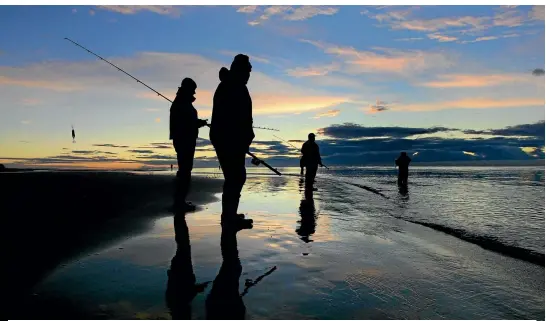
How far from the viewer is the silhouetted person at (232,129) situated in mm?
5922

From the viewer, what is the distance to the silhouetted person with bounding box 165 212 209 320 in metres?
2.78

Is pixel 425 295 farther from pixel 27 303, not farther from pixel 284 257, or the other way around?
pixel 27 303

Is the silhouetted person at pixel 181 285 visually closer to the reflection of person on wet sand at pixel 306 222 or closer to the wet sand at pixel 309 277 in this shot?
the wet sand at pixel 309 277

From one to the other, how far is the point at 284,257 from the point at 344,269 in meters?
0.78

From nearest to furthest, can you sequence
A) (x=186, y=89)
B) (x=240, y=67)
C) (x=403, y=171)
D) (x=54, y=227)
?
(x=54, y=227), (x=240, y=67), (x=186, y=89), (x=403, y=171)

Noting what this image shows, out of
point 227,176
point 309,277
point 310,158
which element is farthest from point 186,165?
point 310,158

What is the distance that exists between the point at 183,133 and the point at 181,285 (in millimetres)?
5039

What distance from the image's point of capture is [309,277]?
11.9 ft

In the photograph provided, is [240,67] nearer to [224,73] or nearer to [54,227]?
[224,73]

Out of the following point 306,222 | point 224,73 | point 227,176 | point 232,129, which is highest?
point 224,73

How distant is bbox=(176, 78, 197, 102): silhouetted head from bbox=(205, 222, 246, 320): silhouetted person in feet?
14.4

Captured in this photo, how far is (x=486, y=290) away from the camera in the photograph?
3459 millimetres

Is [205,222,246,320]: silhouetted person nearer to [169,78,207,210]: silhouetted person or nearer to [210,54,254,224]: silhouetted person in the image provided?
[210,54,254,224]: silhouetted person

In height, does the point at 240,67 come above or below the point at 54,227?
above
